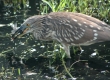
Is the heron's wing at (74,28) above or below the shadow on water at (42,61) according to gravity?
above

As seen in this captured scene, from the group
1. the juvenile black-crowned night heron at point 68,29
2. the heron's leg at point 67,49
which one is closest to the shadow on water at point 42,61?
the heron's leg at point 67,49

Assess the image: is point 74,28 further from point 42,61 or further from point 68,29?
point 42,61

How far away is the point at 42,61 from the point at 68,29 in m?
0.78

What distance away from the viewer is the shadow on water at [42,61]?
23.3 feet

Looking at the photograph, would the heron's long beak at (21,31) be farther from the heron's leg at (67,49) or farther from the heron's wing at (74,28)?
the heron's leg at (67,49)

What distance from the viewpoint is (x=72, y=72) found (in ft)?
23.7

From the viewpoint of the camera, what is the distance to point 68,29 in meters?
7.62

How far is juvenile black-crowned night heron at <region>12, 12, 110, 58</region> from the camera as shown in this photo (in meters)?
7.39

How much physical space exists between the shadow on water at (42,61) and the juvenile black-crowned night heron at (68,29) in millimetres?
313

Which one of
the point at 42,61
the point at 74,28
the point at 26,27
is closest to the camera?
the point at 74,28

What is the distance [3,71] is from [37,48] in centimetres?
112

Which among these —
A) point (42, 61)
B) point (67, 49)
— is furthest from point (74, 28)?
point (42, 61)

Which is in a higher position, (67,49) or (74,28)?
(74,28)

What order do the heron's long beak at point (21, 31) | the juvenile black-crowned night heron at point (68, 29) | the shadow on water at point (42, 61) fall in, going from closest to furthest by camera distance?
the shadow on water at point (42, 61), the juvenile black-crowned night heron at point (68, 29), the heron's long beak at point (21, 31)
